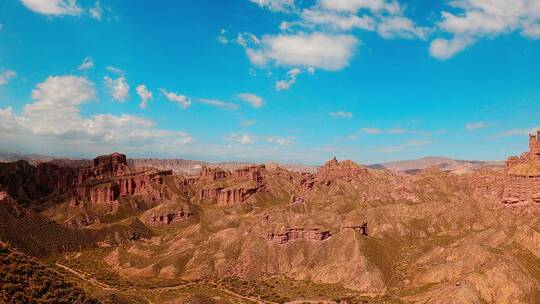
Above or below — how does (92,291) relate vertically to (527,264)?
below

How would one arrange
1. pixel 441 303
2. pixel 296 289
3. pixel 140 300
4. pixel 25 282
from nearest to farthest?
pixel 25 282 < pixel 441 303 < pixel 140 300 < pixel 296 289

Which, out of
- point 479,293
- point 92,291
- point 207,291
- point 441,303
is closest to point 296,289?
point 207,291

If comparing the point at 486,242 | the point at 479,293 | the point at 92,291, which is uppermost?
the point at 486,242

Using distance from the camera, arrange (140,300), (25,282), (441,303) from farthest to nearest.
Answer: (140,300), (441,303), (25,282)

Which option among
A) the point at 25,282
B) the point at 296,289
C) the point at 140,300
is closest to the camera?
the point at 25,282

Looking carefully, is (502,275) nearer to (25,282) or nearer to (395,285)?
(395,285)

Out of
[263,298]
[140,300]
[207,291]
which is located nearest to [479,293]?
[263,298]

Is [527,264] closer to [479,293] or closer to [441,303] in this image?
[479,293]

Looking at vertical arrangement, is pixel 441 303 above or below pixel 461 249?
below

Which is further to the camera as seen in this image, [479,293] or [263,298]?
[263,298]
